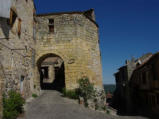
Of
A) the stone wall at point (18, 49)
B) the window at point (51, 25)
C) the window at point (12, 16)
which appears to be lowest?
the stone wall at point (18, 49)

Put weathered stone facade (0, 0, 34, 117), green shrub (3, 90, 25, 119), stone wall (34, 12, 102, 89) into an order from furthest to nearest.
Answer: stone wall (34, 12, 102, 89) < weathered stone facade (0, 0, 34, 117) < green shrub (3, 90, 25, 119)

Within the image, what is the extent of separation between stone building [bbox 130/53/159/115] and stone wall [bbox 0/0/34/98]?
1006 centimetres

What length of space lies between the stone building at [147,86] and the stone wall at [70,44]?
4.76 meters

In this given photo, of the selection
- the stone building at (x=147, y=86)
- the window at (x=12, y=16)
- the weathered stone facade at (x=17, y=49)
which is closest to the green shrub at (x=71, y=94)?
the weathered stone facade at (x=17, y=49)

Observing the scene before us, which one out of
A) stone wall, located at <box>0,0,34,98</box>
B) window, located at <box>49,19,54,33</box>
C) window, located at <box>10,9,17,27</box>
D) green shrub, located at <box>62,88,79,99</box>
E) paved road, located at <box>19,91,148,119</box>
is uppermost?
window, located at <box>49,19,54,33</box>

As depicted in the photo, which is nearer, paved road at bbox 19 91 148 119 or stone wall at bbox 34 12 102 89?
paved road at bbox 19 91 148 119

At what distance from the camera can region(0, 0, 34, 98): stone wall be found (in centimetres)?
825

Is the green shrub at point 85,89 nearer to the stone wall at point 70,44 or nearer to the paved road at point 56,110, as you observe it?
the stone wall at point 70,44

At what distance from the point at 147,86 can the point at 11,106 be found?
12.3 meters

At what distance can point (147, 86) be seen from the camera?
15625 mm

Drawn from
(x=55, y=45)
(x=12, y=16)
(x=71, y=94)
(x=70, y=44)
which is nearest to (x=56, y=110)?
(x=71, y=94)

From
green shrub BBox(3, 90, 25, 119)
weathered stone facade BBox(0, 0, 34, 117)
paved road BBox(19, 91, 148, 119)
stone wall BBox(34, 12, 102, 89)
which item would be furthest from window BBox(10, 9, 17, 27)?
paved road BBox(19, 91, 148, 119)

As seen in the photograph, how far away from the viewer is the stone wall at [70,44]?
13523mm

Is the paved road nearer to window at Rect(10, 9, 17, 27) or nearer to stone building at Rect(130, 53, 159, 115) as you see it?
window at Rect(10, 9, 17, 27)
